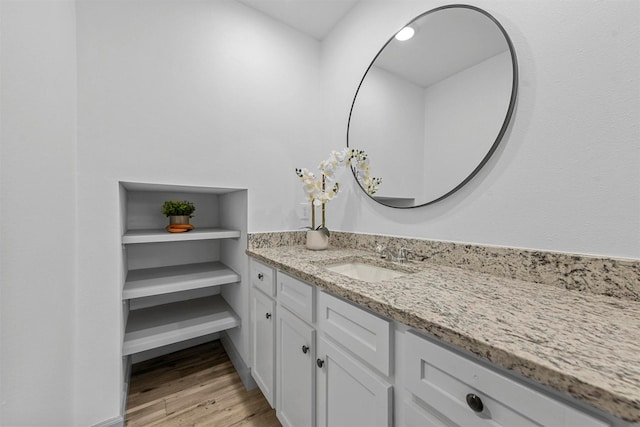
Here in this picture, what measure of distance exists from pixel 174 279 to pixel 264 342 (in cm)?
67

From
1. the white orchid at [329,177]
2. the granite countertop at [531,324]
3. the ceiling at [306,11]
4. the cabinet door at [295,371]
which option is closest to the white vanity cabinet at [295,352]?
the cabinet door at [295,371]

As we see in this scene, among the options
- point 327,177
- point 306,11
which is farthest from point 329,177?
point 306,11

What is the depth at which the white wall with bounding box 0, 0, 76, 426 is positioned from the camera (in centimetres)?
60

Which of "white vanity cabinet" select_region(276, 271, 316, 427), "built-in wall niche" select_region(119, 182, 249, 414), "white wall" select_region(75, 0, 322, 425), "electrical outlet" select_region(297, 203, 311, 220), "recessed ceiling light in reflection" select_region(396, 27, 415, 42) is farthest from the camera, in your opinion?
"electrical outlet" select_region(297, 203, 311, 220)

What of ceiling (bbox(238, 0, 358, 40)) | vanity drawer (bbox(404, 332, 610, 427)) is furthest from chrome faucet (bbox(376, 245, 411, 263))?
ceiling (bbox(238, 0, 358, 40))

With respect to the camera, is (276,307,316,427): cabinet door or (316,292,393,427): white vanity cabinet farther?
(276,307,316,427): cabinet door

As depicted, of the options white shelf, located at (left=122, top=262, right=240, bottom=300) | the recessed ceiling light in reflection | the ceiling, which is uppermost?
→ the ceiling

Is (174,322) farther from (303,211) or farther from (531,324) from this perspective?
(531,324)

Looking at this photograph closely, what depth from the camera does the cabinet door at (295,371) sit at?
94cm

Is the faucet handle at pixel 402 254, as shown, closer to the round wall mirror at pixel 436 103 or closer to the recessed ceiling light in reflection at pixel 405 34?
the round wall mirror at pixel 436 103

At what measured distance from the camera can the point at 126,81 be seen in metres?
1.23

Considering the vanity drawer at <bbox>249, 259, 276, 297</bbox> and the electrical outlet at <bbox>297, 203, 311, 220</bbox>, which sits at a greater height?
the electrical outlet at <bbox>297, 203, 311, 220</bbox>

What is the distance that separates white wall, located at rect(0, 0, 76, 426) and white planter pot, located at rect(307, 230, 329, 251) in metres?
1.12

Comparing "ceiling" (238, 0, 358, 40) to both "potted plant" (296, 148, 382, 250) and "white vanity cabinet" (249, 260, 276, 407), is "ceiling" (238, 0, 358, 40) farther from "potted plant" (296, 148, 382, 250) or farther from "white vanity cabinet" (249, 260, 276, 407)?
"white vanity cabinet" (249, 260, 276, 407)
